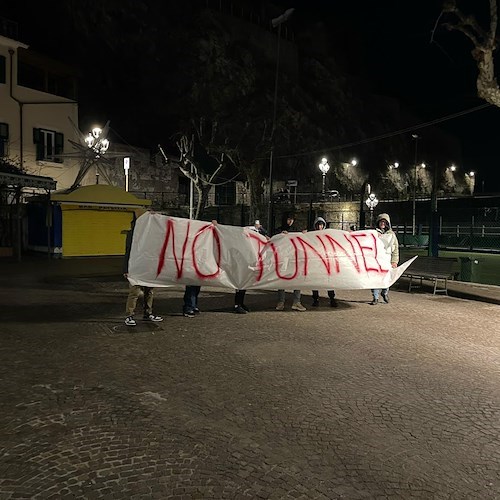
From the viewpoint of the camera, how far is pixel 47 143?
29.2m

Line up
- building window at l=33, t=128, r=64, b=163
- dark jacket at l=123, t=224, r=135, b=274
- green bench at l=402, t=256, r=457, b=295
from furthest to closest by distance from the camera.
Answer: building window at l=33, t=128, r=64, b=163, green bench at l=402, t=256, r=457, b=295, dark jacket at l=123, t=224, r=135, b=274

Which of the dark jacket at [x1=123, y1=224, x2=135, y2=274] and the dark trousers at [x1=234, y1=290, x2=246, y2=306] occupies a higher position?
the dark jacket at [x1=123, y1=224, x2=135, y2=274]

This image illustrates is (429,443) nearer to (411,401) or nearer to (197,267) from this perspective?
(411,401)

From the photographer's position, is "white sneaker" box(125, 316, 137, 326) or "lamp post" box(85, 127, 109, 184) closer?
"white sneaker" box(125, 316, 137, 326)

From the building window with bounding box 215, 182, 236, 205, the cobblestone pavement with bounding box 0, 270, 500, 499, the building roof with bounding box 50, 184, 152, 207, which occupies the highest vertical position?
the building window with bounding box 215, 182, 236, 205

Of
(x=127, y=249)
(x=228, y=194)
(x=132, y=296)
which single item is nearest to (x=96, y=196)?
(x=127, y=249)

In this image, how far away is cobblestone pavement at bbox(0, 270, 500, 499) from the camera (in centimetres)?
342

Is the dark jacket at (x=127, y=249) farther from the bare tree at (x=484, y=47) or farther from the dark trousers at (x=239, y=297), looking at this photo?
the bare tree at (x=484, y=47)

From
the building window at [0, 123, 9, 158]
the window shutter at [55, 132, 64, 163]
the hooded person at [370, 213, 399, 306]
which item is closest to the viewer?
the hooded person at [370, 213, 399, 306]

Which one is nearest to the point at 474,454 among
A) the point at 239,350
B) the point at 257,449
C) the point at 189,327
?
the point at 257,449

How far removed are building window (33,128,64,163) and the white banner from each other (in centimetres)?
2146

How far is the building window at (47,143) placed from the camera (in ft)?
93.4

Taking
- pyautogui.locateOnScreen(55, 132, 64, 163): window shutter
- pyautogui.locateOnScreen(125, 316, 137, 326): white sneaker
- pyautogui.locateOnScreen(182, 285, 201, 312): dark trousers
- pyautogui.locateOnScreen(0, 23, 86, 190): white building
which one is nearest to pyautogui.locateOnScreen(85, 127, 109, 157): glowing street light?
pyautogui.locateOnScreen(0, 23, 86, 190): white building

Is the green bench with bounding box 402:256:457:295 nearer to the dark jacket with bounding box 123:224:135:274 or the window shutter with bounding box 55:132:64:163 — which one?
the dark jacket with bounding box 123:224:135:274
